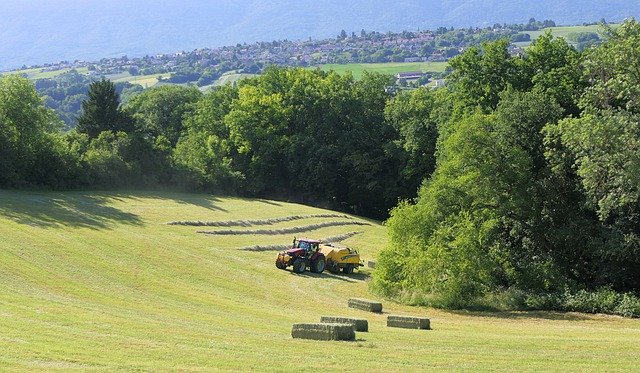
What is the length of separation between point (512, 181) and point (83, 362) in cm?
2989

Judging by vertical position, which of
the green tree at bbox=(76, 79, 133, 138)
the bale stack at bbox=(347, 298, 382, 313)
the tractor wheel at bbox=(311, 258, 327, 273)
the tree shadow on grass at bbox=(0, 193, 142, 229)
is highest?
the green tree at bbox=(76, 79, 133, 138)

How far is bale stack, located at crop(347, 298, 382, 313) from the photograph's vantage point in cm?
3675

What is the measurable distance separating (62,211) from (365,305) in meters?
27.0

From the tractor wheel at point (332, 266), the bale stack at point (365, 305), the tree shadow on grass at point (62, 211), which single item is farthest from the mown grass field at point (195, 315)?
the tractor wheel at point (332, 266)

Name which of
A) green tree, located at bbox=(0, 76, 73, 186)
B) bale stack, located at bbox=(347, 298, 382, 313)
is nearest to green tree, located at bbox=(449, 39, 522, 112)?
bale stack, located at bbox=(347, 298, 382, 313)

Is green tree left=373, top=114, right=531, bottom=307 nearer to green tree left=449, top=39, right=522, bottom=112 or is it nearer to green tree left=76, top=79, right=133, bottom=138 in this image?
green tree left=449, top=39, right=522, bottom=112

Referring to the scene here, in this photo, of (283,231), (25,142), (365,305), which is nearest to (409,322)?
(365,305)

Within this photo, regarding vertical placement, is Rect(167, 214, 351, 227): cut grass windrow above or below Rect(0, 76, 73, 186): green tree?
below

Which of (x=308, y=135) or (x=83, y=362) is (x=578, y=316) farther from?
(x=308, y=135)

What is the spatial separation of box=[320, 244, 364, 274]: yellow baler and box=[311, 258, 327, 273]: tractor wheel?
87 centimetres

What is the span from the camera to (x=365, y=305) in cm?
3712

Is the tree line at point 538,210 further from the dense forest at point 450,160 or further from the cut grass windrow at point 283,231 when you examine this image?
the cut grass windrow at point 283,231

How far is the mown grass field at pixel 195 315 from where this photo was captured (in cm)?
2227

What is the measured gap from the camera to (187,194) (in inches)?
3120
